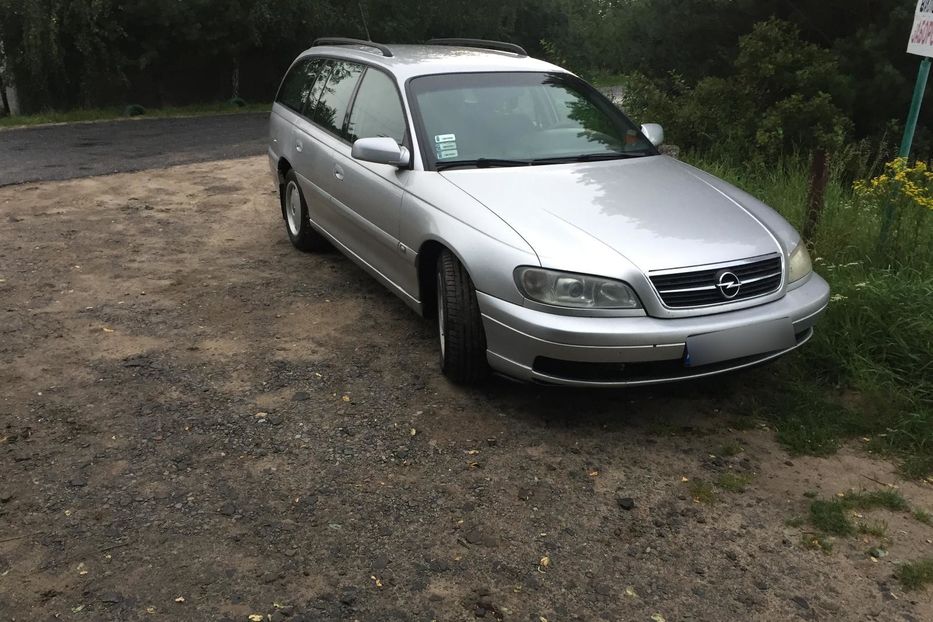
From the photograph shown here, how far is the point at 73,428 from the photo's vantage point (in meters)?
3.98

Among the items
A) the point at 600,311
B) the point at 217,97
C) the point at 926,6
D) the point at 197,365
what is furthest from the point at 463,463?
the point at 217,97

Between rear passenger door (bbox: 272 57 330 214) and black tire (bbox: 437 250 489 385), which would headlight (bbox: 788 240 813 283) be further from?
rear passenger door (bbox: 272 57 330 214)

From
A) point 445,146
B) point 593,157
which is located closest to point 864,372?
point 593,157

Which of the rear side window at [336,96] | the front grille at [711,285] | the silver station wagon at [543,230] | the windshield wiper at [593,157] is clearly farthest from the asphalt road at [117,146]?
the front grille at [711,285]

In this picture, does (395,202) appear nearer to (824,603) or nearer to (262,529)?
(262,529)

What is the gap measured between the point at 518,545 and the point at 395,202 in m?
2.29

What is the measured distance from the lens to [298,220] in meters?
6.80

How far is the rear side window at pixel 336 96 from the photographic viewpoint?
19.1 ft

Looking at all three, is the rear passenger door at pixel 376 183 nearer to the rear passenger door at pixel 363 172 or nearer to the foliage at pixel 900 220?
the rear passenger door at pixel 363 172

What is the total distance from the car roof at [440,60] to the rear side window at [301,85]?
0.43m

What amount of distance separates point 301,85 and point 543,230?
3.63m

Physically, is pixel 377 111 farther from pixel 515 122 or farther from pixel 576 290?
pixel 576 290

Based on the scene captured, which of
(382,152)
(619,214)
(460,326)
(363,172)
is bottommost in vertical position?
(460,326)

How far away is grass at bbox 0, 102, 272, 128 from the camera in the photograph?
55.4ft
